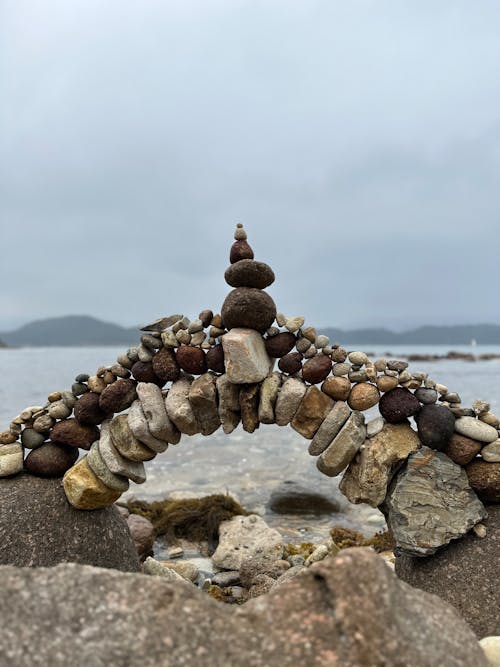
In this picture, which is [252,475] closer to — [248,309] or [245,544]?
[245,544]

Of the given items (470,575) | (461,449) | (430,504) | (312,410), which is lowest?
(470,575)

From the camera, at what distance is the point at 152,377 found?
18.2 feet

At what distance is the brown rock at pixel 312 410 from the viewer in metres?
5.16

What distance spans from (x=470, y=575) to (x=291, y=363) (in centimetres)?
257

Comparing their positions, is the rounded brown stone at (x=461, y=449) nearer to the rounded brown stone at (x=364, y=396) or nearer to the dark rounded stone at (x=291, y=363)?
the rounded brown stone at (x=364, y=396)

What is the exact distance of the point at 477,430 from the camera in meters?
4.95

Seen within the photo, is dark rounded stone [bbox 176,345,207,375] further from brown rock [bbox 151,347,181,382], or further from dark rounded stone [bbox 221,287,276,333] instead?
dark rounded stone [bbox 221,287,276,333]

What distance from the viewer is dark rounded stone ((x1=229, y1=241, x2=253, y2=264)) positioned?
18.0ft

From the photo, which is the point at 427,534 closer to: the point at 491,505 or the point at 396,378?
the point at 491,505

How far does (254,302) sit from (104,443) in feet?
7.36

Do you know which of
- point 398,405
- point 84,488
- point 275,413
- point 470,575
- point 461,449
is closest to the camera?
point 470,575

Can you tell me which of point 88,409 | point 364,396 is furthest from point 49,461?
point 364,396

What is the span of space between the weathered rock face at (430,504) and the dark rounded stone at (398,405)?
38cm

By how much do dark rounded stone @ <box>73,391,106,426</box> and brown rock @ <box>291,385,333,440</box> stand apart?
7.16ft
